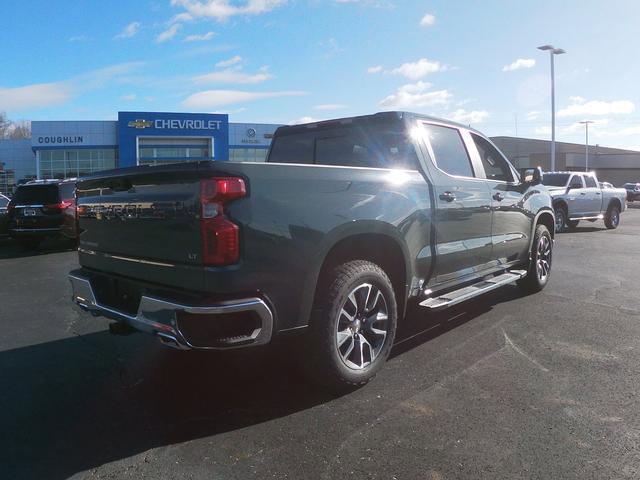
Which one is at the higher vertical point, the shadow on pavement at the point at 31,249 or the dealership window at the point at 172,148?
the dealership window at the point at 172,148

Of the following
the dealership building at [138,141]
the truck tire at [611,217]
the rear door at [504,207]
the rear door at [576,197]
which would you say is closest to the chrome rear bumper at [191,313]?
the rear door at [504,207]

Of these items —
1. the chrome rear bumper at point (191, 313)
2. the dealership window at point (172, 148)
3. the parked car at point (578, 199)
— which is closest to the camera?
the chrome rear bumper at point (191, 313)

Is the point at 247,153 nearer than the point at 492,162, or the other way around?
the point at 492,162

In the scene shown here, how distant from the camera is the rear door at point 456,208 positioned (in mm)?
4555

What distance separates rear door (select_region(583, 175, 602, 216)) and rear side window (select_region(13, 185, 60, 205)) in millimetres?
15161

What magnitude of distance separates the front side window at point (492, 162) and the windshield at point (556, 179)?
11.3 meters

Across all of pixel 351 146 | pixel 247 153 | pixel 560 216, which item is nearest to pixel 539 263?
pixel 351 146

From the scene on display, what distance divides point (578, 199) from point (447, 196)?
44.2 feet

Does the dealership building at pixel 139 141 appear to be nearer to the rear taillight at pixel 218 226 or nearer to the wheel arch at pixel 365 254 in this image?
the wheel arch at pixel 365 254

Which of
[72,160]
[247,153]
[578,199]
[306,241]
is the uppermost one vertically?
[247,153]

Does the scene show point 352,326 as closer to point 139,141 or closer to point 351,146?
point 351,146

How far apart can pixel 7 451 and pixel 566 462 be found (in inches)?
121

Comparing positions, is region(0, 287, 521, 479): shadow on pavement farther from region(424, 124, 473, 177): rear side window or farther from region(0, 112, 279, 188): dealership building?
region(0, 112, 279, 188): dealership building

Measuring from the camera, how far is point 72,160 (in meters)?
50.8
